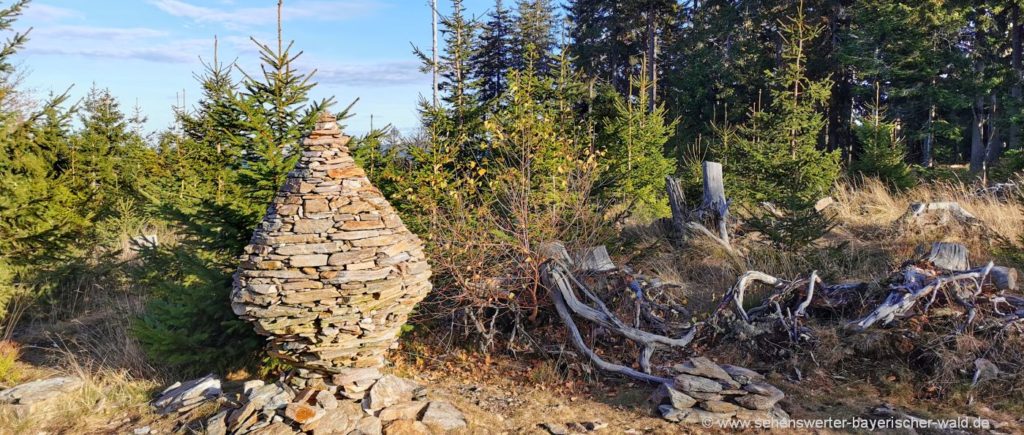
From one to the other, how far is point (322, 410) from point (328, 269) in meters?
1.03

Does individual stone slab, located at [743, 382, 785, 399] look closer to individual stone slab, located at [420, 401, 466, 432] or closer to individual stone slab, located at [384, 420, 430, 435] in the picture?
individual stone slab, located at [420, 401, 466, 432]

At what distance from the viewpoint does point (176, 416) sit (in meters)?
4.37

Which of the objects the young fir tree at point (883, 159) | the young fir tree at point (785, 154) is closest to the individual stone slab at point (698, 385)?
the young fir tree at point (785, 154)

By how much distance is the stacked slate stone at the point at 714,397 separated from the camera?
4.20m

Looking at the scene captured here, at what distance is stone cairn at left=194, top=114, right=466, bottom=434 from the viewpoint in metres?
4.06

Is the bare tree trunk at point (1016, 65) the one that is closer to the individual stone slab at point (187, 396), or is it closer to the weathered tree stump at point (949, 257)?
the weathered tree stump at point (949, 257)

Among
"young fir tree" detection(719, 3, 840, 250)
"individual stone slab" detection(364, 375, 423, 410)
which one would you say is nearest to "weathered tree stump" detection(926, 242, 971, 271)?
"young fir tree" detection(719, 3, 840, 250)

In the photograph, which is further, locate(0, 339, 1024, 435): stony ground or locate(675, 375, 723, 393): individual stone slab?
locate(675, 375, 723, 393): individual stone slab

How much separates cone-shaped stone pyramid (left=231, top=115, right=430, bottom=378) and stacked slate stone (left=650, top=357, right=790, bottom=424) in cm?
214

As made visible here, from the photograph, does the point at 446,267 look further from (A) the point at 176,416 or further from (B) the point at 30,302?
(B) the point at 30,302

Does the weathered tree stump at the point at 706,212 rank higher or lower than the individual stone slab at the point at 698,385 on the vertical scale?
higher

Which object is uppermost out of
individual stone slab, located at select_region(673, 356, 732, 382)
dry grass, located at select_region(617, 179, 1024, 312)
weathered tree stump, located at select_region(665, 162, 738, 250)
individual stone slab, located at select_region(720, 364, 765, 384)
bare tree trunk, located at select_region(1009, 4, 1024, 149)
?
bare tree trunk, located at select_region(1009, 4, 1024, 149)

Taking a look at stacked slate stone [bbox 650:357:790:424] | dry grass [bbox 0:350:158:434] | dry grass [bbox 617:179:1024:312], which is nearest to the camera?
stacked slate stone [bbox 650:357:790:424]

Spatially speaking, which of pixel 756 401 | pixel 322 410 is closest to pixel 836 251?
pixel 756 401
